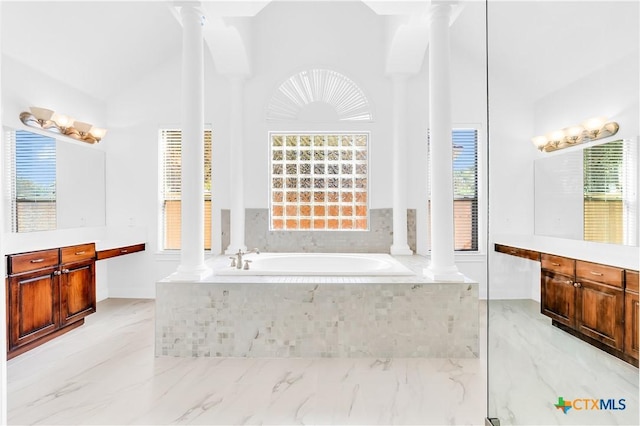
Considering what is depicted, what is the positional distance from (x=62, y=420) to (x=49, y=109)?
10.5 feet

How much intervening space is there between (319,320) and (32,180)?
10.3ft

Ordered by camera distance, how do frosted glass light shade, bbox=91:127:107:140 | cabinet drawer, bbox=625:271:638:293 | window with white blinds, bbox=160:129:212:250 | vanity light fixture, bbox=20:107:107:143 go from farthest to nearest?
window with white blinds, bbox=160:129:212:250 < frosted glass light shade, bbox=91:127:107:140 < vanity light fixture, bbox=20:107:107:143 < cabinet drawer, bbox=625:271:638:293

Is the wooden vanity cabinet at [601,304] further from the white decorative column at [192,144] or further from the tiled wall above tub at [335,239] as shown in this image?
the tiled wall above tub at [335,239]

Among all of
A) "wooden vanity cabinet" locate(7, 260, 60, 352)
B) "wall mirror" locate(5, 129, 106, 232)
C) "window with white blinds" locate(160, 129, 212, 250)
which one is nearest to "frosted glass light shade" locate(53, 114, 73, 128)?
"wall mirror" locate(5, 129, 106, 232)

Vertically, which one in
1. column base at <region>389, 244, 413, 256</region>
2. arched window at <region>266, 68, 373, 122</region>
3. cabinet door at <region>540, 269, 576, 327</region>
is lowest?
column base at <region>389, 244, 413, 256</region>

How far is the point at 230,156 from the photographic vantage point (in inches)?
177

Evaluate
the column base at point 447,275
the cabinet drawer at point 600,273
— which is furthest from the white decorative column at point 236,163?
the cabinet drawer at point 600,273

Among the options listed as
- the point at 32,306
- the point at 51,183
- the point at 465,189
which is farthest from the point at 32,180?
the point at 465,189

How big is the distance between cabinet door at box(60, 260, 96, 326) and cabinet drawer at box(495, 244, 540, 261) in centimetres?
356

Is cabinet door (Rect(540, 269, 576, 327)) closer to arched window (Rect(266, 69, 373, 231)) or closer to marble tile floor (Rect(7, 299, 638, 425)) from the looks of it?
marble tile floor (Rect(7, 299, 638, 425))

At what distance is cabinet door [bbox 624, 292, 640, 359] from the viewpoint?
0.79m

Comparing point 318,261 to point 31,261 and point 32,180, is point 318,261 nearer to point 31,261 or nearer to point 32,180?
point 31,261

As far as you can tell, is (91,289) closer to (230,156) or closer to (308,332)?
(230,156)

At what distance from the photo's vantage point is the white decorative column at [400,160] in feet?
14.4
